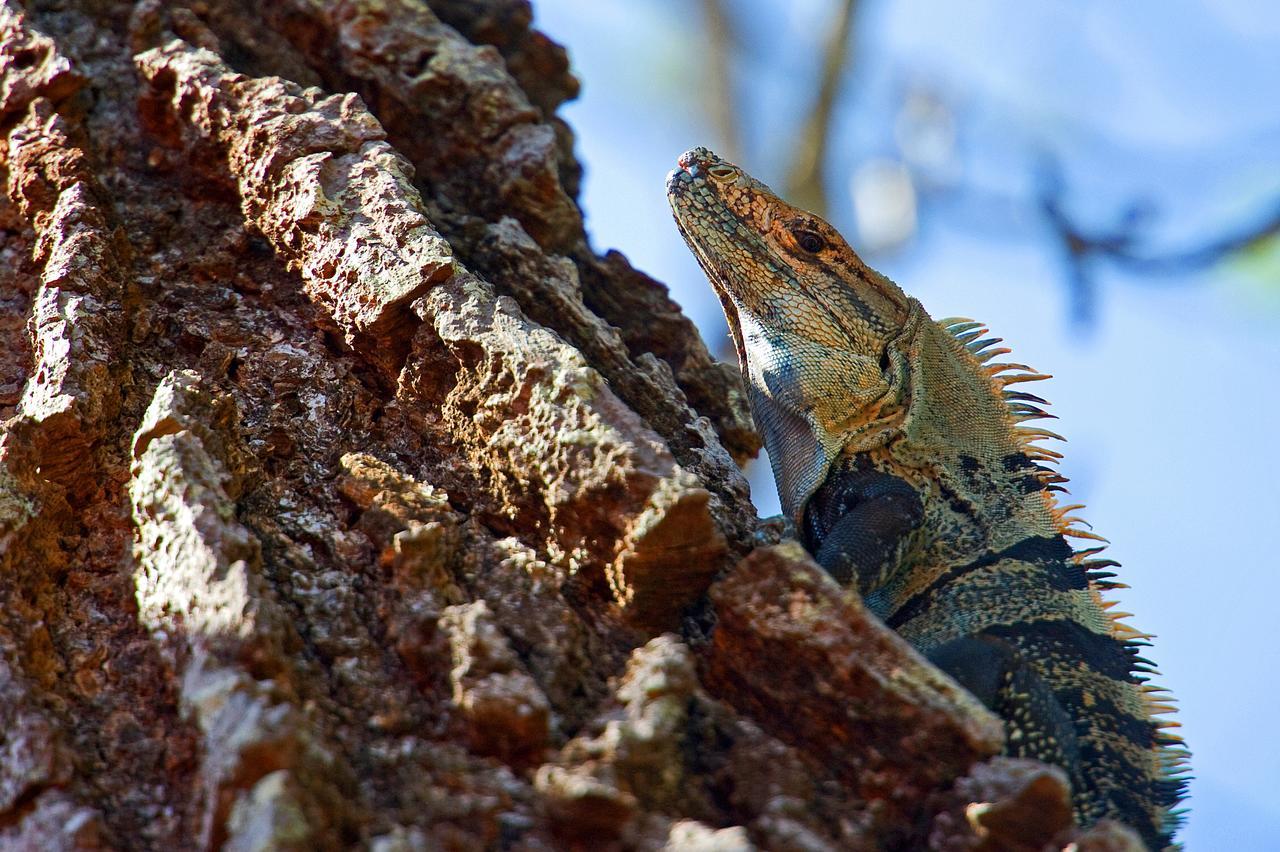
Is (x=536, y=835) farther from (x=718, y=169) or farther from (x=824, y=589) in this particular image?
(x=718, y=169)

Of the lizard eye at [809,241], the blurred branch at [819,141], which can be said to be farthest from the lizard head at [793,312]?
the blurred branch at [819,141]

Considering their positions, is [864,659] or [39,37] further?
[39,37]

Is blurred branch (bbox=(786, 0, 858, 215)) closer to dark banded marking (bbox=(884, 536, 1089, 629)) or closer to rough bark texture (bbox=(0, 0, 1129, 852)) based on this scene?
rough bark texture (bbox=(0, 0, 1129, 852))

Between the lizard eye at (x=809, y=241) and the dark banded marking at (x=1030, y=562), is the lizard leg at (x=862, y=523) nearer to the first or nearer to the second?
the dark banded marking at (x=1030, y=562)

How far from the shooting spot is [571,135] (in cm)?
554

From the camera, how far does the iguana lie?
11.8 feet

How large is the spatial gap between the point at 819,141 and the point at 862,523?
7950 millimetres

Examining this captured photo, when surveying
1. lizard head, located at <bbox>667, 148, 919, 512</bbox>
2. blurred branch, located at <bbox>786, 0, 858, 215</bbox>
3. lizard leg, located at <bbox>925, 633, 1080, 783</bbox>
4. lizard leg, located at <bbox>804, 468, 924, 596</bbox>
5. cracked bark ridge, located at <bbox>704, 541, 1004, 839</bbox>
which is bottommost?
cracked bark ridge, located at <bbox>704, 541, 1004, 839</bbox>

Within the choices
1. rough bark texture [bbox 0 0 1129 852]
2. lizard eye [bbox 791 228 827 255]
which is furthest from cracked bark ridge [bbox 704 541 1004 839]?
lizard eye [bbox 791 228 827 255]

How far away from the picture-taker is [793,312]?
475cm

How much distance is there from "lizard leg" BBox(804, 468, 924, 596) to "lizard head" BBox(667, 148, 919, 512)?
16 cm

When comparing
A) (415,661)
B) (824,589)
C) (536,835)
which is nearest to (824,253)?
(824,589)

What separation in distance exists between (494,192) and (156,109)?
1248 millimetres

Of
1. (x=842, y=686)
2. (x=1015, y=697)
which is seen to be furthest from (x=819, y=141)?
(x=842, y=686)
